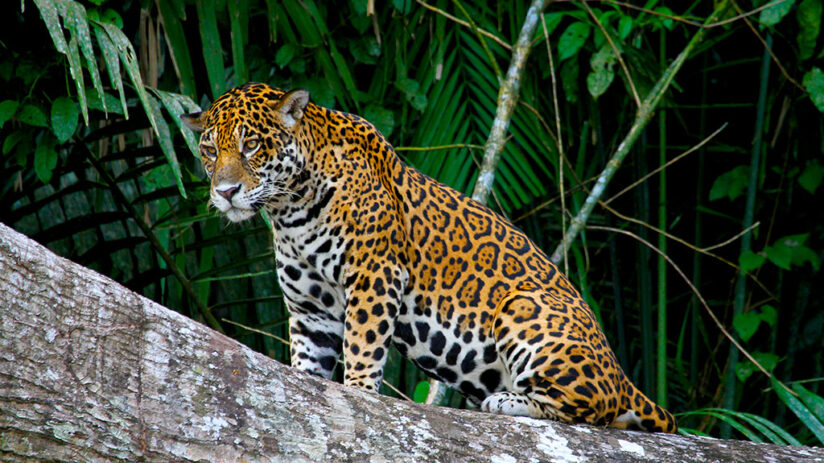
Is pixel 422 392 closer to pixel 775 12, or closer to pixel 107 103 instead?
pixel 107 103

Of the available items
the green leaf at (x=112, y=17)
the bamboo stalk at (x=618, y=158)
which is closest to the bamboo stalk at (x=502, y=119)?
the bamboo stalk at (x=618, y=158)

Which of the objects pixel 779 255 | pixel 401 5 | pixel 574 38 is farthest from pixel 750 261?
pixel 401 5

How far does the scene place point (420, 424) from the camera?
12.5ft

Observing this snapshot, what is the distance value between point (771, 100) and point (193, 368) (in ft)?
20.2

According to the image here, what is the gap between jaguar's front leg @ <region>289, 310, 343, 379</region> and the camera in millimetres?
5219

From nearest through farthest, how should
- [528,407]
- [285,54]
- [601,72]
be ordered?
1. [528,407]
2. [285,54]
3. [601,72]

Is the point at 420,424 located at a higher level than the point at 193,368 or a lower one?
lower

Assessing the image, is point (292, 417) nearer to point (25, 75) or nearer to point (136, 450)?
point (136, 450)

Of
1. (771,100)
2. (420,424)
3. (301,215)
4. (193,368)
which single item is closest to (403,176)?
(301,215)

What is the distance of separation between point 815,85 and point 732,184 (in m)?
1.29

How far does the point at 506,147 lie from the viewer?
7.85 m

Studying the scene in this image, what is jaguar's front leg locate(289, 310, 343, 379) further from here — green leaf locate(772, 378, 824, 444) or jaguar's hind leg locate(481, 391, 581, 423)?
green leaf locate(772, 378, 824, 444)

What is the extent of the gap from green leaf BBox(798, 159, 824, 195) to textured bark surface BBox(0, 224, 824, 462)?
14.2 feet

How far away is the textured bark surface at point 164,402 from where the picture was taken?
3.10 meters
